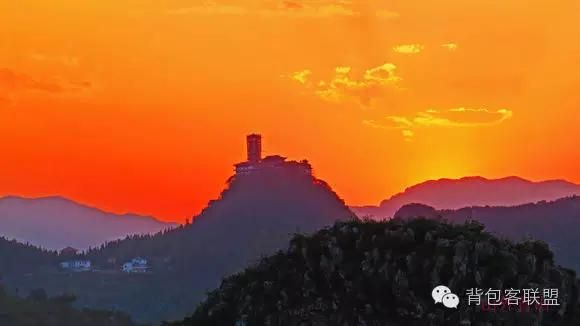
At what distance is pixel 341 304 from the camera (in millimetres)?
28062

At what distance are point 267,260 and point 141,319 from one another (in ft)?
489

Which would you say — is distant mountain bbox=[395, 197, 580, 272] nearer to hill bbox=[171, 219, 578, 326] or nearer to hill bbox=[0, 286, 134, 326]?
hill bbox=[0, 286, 134, 326]

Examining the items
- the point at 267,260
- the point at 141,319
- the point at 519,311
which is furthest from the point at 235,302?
the point at 141,319

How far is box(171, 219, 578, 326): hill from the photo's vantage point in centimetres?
2742

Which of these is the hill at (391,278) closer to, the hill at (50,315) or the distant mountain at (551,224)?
the hill at (50,315)

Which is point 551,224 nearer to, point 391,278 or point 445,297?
point 391,278

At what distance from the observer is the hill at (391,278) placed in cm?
2742

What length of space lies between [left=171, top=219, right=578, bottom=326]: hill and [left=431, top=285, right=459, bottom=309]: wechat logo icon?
0.39 feet

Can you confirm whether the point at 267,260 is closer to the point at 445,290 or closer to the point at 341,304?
the point at 341,304

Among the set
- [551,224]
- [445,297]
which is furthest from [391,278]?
[551,224]

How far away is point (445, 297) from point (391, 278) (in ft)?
5.01

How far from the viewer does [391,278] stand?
28.0 m

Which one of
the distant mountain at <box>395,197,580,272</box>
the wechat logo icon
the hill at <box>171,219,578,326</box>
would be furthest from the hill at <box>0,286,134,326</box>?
the wechat logo icon

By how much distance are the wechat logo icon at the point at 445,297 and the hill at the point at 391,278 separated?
0.39 feet
